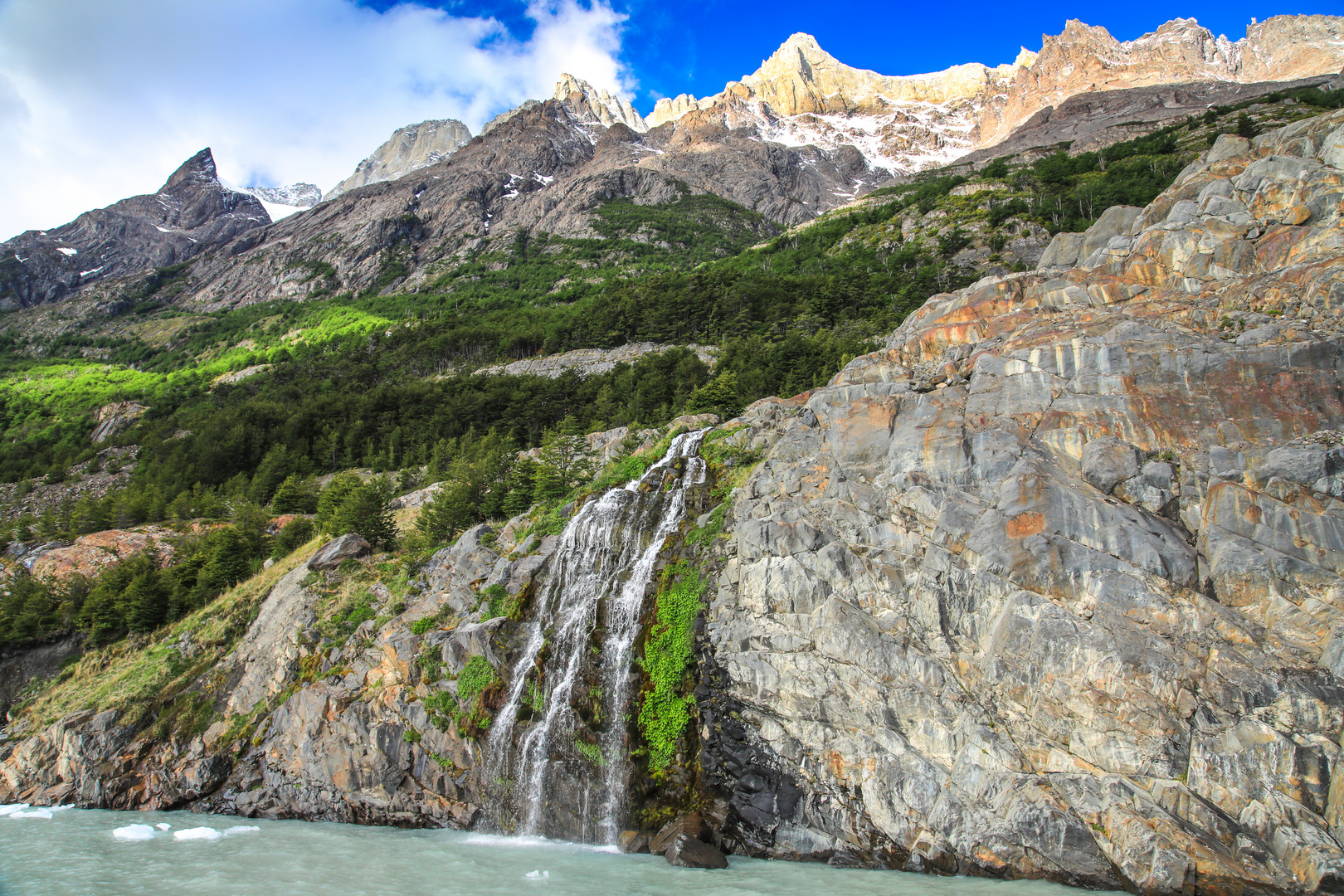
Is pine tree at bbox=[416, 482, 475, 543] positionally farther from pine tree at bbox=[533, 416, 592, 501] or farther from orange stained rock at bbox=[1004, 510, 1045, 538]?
orange stained rock at bbox=[1004, 510, 1045, 538]

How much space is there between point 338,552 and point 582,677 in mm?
15310

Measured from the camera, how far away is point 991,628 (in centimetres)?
1559

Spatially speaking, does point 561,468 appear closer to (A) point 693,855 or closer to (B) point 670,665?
(B) point 670,665

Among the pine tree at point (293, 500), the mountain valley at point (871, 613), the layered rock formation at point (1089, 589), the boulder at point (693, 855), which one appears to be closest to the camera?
the layered rock formation at point (1089, 589)

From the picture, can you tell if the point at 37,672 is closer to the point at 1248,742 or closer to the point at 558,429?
the point at 558,429

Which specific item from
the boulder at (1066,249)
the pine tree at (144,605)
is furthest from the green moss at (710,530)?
the pine tree at (144,605)

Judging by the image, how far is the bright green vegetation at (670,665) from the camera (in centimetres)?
1878

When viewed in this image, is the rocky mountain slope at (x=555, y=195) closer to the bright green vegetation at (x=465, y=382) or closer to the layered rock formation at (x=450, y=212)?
the layered rock formation at (x=450, y=212)

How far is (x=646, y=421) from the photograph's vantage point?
51469mm

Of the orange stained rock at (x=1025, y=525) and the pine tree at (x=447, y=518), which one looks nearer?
the orange stained rock at (x=1025, y=525)

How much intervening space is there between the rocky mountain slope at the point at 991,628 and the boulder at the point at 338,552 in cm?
139

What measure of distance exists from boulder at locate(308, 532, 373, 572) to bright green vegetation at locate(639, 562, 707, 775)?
16112 millimetres

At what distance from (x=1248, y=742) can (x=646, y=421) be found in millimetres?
42530

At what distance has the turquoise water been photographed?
13.8 metres
